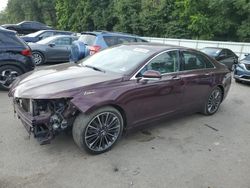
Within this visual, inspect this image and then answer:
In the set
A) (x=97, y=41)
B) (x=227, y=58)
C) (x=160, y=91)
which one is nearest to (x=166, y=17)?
(x=227, y=58)

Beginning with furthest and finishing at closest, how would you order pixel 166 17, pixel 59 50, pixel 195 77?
pixel 166 17 → pixel 59 50 → pixel 195 77

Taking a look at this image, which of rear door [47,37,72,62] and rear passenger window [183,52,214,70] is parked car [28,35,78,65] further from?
rear passenger window [183,52,214,70]

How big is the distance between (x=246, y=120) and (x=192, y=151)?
2.30 metres

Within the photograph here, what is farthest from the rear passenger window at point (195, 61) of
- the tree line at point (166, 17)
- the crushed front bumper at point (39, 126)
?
the tree line at point (166, 17)

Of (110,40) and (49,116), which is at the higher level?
(110,40)

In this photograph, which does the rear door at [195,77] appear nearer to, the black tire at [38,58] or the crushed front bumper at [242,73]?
the crushed front bumper at [242,73]

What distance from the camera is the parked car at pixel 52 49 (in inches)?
411

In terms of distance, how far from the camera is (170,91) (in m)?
4.39

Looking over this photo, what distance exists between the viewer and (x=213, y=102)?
5613mm

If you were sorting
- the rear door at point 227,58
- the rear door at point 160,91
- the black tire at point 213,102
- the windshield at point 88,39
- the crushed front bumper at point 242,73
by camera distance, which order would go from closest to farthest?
the rear door at point 160,91 → the black tire at point 213,102 → the windshield at point 88,39 → the crushed front bumper at point 242,73 → the rear door at point 227,58

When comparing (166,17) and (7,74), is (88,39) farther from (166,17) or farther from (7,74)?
(166,17)

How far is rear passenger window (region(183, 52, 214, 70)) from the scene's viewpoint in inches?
187

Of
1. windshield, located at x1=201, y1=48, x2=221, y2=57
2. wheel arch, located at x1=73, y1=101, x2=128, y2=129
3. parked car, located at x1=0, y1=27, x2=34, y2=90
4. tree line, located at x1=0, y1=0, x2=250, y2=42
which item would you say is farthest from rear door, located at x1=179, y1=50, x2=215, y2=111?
tree line, located at x1=0, y1=0, x2=250, y2=42

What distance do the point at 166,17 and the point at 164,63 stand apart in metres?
21.5
